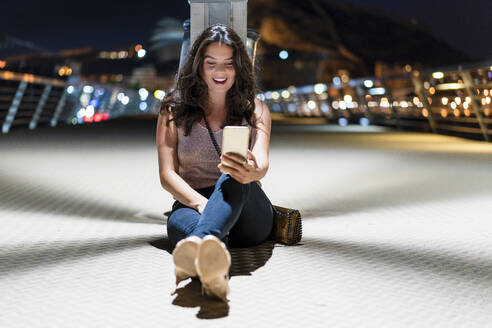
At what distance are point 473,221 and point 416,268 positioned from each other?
1272mm

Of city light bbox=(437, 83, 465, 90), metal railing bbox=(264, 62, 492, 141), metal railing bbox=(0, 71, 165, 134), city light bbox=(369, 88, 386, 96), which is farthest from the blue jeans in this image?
city light bbox=(369, 88, 386, 96)

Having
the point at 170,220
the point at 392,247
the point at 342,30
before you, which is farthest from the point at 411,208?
the point at 342,30

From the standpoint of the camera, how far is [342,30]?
103 meters

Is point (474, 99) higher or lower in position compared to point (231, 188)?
higher

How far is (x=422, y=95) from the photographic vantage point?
1359cm

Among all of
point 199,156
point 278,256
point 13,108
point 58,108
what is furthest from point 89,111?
point 278,256

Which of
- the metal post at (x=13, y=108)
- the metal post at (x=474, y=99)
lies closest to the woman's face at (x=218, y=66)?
the metal post at (x=474, y=99)

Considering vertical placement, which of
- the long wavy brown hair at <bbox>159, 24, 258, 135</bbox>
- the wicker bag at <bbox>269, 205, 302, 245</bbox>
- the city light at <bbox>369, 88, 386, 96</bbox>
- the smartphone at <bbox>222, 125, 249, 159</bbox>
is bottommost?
the wicker bag at <bbox>269, 205, 302, 245</bbox>

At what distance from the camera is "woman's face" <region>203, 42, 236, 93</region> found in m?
3.06

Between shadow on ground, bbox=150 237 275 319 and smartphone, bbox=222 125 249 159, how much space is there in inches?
20.0

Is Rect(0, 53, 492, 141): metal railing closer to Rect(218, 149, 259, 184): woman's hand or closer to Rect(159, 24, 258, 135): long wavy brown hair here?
Rect(159, 24, 258, 135): long wavy brown hair

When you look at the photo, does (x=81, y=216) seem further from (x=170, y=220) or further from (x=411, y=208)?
(x=411, y=208)

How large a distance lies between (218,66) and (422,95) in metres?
11.2

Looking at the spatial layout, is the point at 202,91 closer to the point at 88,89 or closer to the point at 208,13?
the point at 208,13
